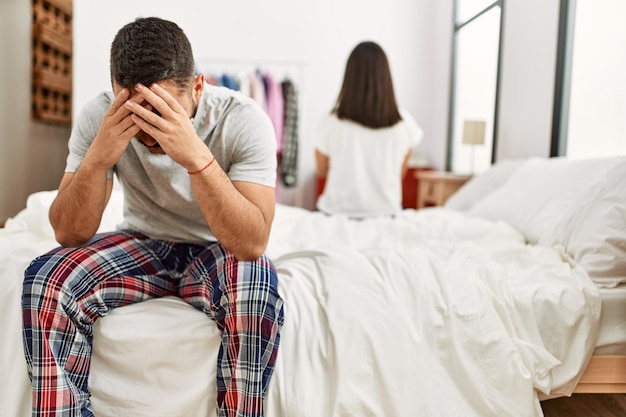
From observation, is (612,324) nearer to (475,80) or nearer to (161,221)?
(161,221)

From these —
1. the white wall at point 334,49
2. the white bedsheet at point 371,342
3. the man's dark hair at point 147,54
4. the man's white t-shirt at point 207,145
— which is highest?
the white wall at point 334,49

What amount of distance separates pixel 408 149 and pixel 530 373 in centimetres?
124

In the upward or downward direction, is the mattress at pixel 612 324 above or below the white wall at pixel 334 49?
below

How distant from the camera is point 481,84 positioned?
117 inches

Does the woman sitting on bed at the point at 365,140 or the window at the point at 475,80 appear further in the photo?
the window at the point at 475,80

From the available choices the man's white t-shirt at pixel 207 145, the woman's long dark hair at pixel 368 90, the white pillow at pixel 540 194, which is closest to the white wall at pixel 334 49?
the woman's long dark hair at pixel 368 90

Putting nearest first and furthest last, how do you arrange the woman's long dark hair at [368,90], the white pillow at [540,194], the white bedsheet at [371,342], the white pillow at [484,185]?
1. the white bedsheet at [371,342]
2. the white pillow at [540,194]
3. the woman's long dark hair at [368,90]
4. the white pillow at [484,185]

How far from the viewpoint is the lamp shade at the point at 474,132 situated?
9.65 ft

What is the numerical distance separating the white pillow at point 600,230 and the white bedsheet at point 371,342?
7cm

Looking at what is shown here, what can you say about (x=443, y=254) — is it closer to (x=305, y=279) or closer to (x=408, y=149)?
(x=305, y=279)

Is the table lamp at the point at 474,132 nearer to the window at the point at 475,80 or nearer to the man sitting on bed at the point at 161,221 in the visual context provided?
the window at the point at 475,80

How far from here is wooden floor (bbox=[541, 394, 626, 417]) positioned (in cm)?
119

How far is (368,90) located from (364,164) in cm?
29

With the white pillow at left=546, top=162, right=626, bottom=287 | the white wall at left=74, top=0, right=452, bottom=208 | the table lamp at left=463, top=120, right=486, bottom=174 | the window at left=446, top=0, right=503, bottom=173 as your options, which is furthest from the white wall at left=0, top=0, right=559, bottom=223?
the white pillow at left=546, top=162, right=626, bottom=287
